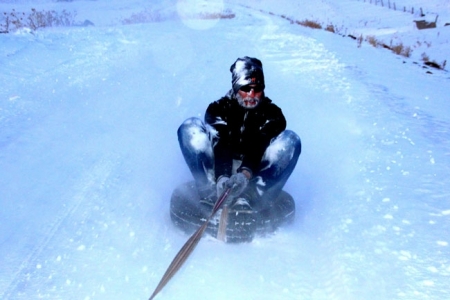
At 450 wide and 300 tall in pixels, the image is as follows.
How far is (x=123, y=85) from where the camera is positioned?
17.0ft

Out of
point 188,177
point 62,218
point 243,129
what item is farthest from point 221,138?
point 62,218

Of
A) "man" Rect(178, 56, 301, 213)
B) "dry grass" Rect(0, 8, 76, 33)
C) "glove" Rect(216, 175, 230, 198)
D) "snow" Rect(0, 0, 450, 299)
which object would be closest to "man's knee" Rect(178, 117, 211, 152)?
"man" Rect(178, 56, 301, 213)

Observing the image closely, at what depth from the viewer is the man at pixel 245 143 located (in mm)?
2482

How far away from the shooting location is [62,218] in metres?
2.49

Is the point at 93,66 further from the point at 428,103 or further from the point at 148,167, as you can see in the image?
the point at 428,103

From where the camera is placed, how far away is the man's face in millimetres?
2510

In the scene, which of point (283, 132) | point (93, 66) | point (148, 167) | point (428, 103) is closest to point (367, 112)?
point (428, 103)

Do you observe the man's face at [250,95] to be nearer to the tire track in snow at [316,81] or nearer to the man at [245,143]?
→ the man at [245,143]

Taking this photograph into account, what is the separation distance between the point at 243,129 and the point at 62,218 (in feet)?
4.14

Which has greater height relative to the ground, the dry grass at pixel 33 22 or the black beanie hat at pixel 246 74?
the black beanie hat at pixel 246 74

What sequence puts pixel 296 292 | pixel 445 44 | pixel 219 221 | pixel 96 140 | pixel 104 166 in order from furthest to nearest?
pixel 445 44, pixel 96 140, pixel 104 166, pixel 219 221, pixel 296 292

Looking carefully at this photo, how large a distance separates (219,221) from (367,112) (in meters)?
2.84

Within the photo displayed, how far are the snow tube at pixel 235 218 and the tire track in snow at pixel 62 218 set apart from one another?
0.68 metres

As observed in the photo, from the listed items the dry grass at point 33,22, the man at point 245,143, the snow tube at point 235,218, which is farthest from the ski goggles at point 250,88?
the dry grass at point 33,22
